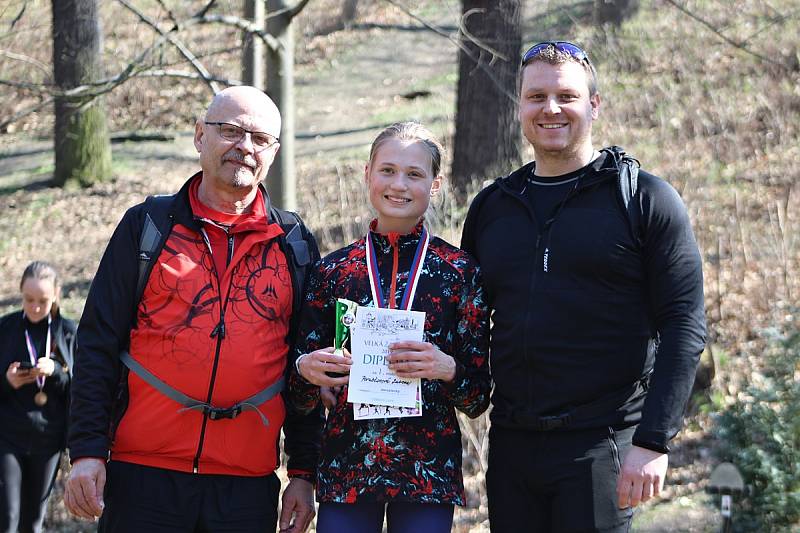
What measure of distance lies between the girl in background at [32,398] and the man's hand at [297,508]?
3.60 metres

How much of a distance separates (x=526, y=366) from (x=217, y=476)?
1263 millimetres

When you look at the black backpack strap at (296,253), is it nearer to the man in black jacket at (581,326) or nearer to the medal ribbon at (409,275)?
the medal ribbon at (409,275)

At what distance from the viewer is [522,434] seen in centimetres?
367

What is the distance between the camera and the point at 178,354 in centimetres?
379

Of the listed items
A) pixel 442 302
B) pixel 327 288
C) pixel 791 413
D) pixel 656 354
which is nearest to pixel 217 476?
pixel 327 288

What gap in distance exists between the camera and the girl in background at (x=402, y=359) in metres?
3.58

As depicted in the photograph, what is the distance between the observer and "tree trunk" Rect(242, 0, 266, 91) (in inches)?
333

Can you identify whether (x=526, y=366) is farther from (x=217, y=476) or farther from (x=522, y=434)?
(x=217, y=476)

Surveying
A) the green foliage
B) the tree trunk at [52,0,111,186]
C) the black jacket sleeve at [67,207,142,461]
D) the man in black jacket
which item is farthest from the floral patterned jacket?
the tree trunk at [52,0,111,186]

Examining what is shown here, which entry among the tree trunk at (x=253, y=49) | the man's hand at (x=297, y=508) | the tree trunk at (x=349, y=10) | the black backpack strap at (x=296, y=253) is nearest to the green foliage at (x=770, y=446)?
the man's hand at (x=297, y=508)

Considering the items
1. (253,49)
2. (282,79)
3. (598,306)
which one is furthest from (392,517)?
(253,49)

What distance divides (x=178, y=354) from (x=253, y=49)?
5.30 metres

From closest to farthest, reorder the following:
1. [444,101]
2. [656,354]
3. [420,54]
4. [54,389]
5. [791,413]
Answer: [656,354]
[791,413]
[54,389]
[444,101]
[420,54]

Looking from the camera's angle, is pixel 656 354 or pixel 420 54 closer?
pixel 656 354
